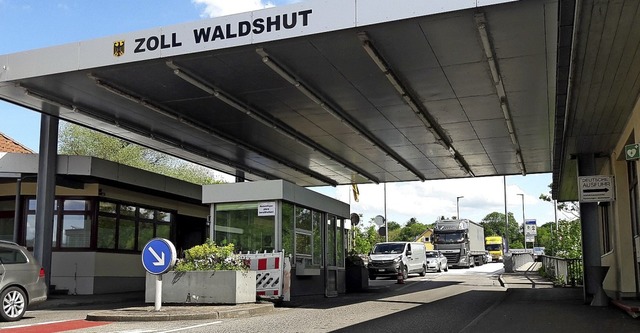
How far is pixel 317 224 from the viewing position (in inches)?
794

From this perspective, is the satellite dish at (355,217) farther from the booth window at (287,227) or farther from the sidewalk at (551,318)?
the sidewalk at (551,318)

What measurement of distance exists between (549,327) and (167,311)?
7330 mm

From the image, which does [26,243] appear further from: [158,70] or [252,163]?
[158,70]

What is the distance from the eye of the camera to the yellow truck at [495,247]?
75688mm

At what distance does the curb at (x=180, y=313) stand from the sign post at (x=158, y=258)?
0.49m

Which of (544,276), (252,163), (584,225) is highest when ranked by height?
(252,163)

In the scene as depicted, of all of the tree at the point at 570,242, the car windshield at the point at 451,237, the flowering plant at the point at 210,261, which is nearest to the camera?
the flowering plant at the point at 210,261

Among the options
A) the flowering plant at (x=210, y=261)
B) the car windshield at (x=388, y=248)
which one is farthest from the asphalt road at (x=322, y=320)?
the car windshield at (x=388, y=248)

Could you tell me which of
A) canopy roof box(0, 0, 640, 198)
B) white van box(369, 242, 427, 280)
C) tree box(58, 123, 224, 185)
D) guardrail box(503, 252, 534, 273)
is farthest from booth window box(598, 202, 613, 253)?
tree box(58, 123, 224, 185)

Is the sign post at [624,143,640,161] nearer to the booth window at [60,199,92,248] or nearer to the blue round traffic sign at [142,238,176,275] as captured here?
the blue round traffic sign at [142,238,176,275]

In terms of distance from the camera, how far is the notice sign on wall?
1714cm

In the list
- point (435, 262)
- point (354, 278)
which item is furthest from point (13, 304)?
point (435, 262)

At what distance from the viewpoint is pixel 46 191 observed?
17.9 meters

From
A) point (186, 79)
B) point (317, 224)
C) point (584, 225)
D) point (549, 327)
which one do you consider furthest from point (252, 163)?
point (549, 327)
